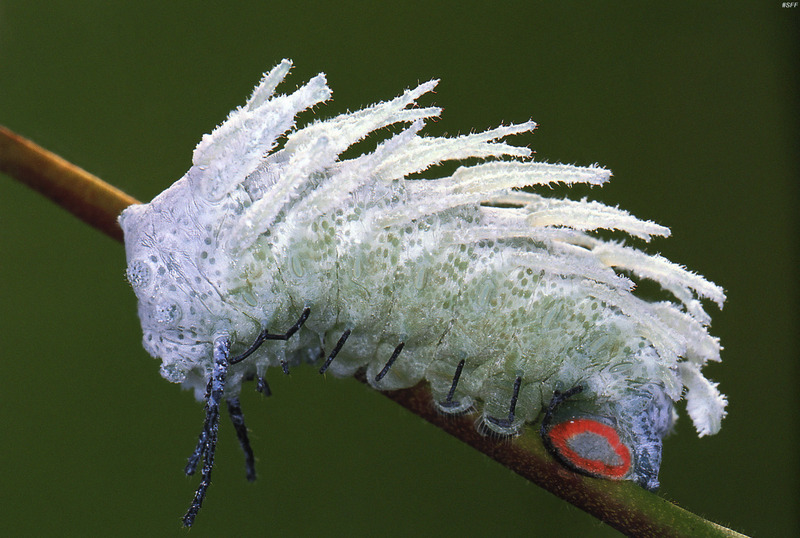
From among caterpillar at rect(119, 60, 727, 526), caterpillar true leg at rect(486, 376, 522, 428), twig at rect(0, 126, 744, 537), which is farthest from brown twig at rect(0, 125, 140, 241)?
caterpillar true leg at rect(486, 376, 522, 428)

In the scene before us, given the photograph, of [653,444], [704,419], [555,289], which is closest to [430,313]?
[555,289]

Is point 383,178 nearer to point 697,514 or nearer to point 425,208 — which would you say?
point 425,208

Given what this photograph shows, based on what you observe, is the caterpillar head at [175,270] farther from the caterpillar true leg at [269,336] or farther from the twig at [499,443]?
the twig at [499,443]

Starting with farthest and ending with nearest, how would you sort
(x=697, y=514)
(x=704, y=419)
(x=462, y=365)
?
1. (x=704, y=419)
2. (x=462, y=365)
3. (x=697, y=514)

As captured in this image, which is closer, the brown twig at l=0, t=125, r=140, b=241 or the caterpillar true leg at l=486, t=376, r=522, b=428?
the caterpillar true leg at l=486, t=376, r=522, b=428

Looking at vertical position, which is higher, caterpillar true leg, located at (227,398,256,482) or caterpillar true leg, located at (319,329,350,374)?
caterpillar true leg, located at (319,329,350,374)

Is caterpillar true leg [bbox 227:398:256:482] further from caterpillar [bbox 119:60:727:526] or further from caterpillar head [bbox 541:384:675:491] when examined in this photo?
caterpillar head [bbox 541:384:675:491]
